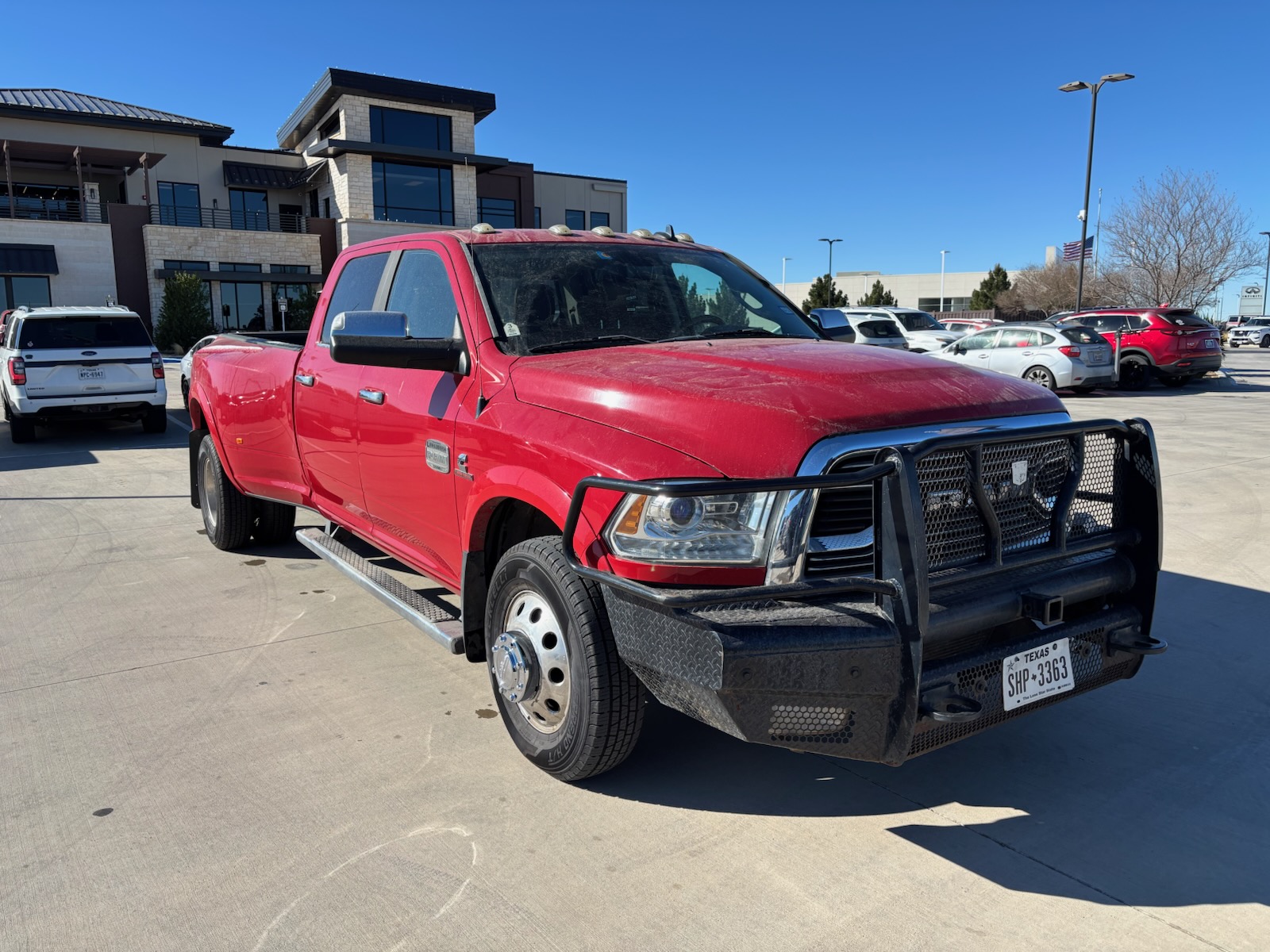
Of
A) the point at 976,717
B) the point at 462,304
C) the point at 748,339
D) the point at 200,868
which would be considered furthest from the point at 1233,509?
the point at 200,868

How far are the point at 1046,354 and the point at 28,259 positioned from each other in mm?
33571

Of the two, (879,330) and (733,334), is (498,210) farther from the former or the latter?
(733,334)

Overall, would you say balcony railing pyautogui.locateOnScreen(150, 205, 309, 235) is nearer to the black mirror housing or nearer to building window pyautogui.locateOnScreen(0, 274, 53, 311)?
building window pyautogui.locateOnScreen(0, 274, 53, 311)

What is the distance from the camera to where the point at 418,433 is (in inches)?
159

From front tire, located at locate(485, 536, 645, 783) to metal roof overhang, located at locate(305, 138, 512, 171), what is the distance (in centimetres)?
3711

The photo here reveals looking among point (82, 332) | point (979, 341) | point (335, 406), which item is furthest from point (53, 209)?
point (335, 406)

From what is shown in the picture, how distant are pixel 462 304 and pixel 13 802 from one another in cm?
241

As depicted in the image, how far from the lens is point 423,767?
3.51 meters

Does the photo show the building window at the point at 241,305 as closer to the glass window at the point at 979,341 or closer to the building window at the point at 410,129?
the building window at the point at 410,129

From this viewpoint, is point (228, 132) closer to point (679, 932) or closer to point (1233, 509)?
point (1233, 509)

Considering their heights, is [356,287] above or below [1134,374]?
above

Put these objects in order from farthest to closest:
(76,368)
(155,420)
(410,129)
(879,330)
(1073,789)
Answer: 1. (410,129)
2. (879,330)
3. (155,420)
4. (76,368)
5. (1073,789)

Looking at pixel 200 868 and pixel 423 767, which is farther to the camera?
pixel 423 767

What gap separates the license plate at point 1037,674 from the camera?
2.89 meters
